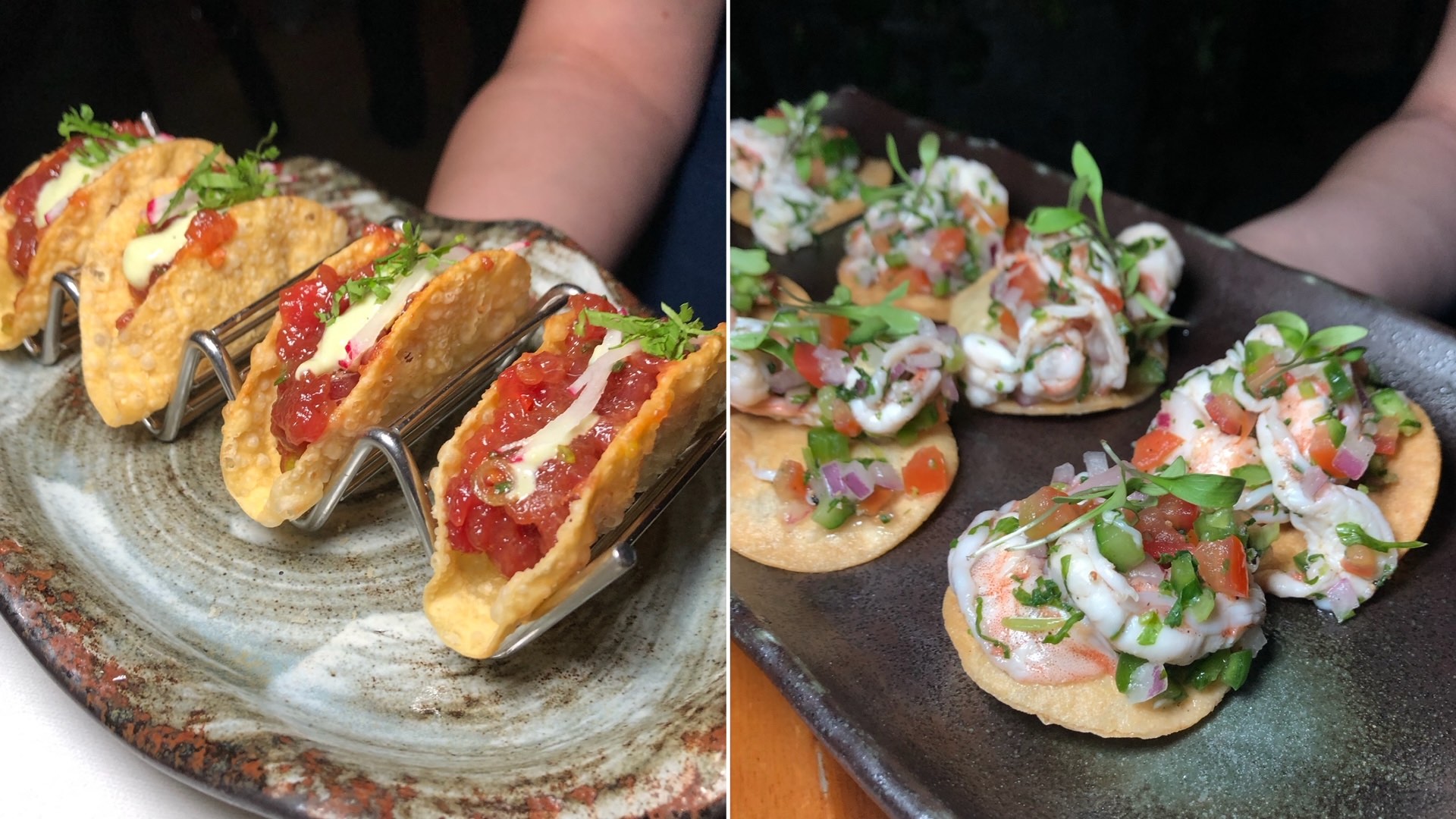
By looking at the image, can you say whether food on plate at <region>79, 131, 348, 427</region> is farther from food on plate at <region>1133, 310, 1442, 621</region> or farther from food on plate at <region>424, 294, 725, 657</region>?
food on plate at <region>1133, 310, 1442, 621</region>

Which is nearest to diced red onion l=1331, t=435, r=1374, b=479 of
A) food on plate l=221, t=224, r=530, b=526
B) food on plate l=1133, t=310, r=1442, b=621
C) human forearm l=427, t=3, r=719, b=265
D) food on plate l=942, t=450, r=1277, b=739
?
food on plate l=1133, t=310, r=1442, b=621

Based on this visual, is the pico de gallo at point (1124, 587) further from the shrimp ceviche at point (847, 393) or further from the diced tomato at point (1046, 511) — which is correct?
the shrimp ceviche at point (847, 393)

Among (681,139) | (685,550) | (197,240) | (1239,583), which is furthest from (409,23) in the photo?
(1239,583)

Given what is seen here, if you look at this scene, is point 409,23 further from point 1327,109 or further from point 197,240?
point 1327,109

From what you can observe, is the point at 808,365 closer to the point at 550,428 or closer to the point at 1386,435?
the point at 550,428

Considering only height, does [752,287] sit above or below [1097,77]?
above

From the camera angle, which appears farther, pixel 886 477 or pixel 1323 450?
pixel 886 477

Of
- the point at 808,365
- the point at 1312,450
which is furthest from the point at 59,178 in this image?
the point at 1312,450
